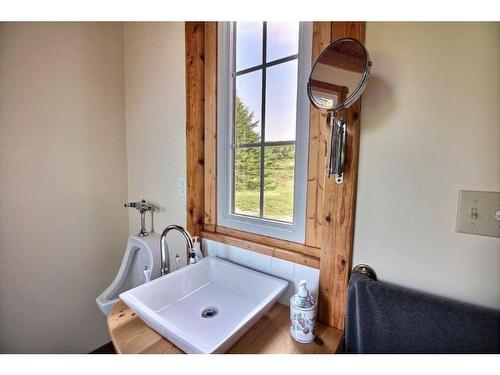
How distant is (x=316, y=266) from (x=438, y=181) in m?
0.47

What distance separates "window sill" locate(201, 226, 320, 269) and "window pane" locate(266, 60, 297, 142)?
0.47 metres

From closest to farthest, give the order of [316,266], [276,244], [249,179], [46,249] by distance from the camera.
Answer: [316,266]
[276,244]
[249,179]
[46,249]

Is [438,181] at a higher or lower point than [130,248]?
higher

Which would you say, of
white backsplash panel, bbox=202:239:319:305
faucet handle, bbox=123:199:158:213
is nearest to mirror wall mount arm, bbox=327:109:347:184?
white backsplash panel, bbox=202:239:319:305

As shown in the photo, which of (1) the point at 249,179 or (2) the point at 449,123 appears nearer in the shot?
(2) the point at 449,123

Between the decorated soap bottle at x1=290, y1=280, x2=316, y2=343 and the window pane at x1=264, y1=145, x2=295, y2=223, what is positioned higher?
the window pane at x1=264, y1=145, x2=295, y2=223

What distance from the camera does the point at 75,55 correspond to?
1.23 meters

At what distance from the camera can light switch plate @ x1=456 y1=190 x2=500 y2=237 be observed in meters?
0.52

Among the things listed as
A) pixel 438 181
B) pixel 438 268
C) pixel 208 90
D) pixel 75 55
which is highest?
pixel 75 55

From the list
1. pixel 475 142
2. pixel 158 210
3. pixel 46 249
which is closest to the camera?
pixel 475 142

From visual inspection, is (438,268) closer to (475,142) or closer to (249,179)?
(475,142)

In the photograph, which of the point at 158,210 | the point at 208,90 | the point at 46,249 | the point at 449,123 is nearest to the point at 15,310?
the point at 46,249

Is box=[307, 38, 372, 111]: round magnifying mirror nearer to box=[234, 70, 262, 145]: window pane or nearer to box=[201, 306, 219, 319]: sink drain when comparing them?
box=[234, 70, 262, 145]: window pane

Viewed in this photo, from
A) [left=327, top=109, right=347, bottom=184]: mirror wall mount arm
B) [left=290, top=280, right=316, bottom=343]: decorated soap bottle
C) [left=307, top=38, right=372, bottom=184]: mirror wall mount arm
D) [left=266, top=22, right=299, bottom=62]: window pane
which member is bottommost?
[left=290, top=280, right=316, bottom=343]: decorated soap bottle
